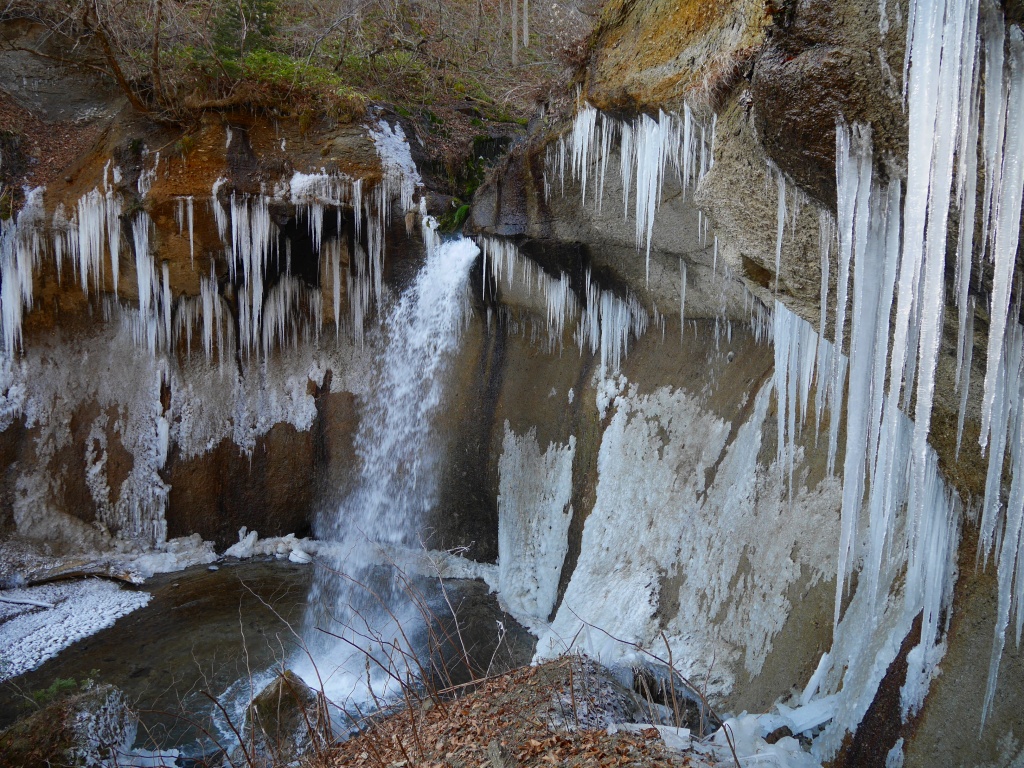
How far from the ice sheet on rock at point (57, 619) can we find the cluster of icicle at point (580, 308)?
6.27 m

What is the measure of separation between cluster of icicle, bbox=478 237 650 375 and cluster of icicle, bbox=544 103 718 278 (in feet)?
3.93

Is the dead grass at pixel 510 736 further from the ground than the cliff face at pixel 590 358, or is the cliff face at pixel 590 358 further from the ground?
the cliff face at pixel 590 358

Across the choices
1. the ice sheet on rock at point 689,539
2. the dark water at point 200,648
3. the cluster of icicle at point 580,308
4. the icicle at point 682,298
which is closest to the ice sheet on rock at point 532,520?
the dark water at point 200,648

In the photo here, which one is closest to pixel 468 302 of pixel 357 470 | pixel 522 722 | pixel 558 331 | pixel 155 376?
pixel 558 331

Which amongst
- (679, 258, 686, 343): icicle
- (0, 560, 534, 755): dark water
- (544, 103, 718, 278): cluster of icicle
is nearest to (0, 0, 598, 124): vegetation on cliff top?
(544, 103, 718, 278): cluster of icicle

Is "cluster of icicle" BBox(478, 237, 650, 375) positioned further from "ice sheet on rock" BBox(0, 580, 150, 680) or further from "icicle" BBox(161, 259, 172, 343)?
"ice sheet on rock" BBox(0, 580, 150, 680)

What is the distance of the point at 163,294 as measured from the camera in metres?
9.81

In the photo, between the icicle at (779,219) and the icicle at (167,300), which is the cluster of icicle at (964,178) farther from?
the icicle at (167,300)

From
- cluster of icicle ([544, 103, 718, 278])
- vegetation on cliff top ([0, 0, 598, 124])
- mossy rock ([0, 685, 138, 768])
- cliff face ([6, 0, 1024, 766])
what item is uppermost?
vegetation on cliff top ([0, 0, 598, 124])

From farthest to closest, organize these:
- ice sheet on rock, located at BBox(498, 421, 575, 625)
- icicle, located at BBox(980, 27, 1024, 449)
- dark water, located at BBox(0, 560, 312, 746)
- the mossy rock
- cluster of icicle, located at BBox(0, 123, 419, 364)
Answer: cluster of icicle, located at BBox(0, 123, 419, 364) → ice sheet on rock, located at BBox(498, 421, 575, 625) → dark water, located at BBox(0, 560, 312, 746) → the mossy rock → icicle, located at BBox(980, 27, 1024, 449)

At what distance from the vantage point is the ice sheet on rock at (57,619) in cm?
762

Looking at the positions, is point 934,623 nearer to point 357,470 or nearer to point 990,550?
point 990,550

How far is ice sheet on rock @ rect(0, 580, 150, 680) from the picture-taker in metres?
7.62

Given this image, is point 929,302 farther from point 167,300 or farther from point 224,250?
point 167,300
